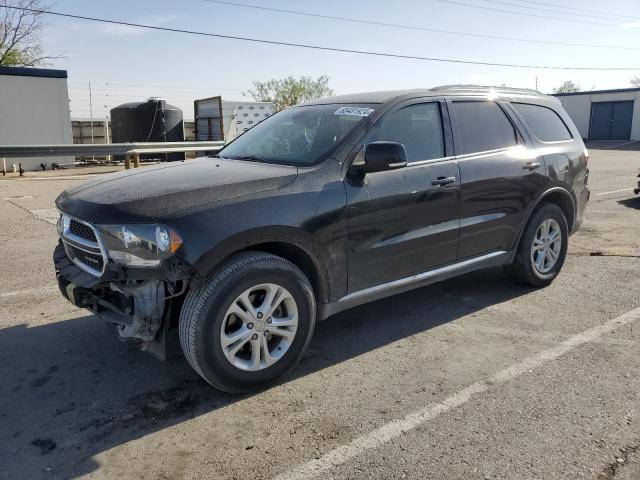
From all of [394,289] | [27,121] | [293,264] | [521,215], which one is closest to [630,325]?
[521,215]

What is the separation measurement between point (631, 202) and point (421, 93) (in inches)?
318

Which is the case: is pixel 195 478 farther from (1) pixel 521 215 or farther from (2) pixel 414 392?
(1) pixel 521 215

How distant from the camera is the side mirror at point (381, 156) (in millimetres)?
3660

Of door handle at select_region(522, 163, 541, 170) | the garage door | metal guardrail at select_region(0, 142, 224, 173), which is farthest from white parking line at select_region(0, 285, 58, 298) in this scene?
the garage door

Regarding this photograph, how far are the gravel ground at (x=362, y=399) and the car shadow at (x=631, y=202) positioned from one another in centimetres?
571

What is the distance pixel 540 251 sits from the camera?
528 centimetres

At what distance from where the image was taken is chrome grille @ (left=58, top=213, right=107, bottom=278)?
3248mm

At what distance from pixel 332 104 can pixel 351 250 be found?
4.77 ft

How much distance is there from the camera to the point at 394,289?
161 inches

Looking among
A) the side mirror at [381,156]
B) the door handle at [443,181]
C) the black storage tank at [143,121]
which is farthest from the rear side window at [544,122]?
the black storage tank at [143,121]

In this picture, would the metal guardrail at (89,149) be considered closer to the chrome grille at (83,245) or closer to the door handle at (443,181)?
the chrome grille at (83,245)

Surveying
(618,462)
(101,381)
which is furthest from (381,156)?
(101,381)

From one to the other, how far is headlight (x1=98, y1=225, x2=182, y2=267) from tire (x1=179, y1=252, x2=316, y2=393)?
0.29 meters

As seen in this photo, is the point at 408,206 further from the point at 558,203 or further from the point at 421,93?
the point at 558,203
